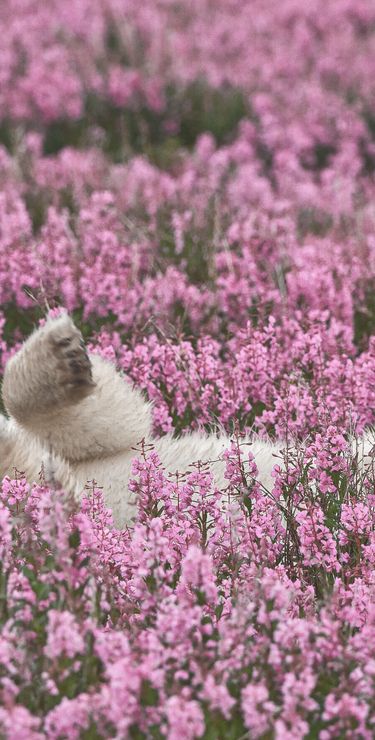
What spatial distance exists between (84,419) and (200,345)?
706 millimetres

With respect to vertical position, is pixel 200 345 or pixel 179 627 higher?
pixel 200 345

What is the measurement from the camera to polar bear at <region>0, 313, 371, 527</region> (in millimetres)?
3541

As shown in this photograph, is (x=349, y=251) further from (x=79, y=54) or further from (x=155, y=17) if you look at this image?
(x=155, y=17)

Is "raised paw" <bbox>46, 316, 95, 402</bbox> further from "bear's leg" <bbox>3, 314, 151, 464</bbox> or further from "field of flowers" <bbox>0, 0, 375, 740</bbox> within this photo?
"field of flowers" <bbox>0, 0, 375, 740</bbox>

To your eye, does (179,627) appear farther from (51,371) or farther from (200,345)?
(200,345)

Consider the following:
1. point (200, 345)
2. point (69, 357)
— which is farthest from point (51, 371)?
point (200, 345)

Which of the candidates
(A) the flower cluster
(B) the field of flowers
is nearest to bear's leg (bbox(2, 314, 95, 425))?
(B) the field of flowers

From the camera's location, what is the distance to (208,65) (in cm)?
1090

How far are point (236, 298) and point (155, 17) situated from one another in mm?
7736

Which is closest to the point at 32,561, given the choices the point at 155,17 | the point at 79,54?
the point at 79,54

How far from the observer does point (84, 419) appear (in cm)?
362

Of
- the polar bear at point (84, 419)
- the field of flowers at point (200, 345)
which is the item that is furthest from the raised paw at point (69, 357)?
the field of flowers at point (200, 345)

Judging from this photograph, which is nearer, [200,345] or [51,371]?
[51,371]

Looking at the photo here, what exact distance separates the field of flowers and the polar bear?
99 mm
